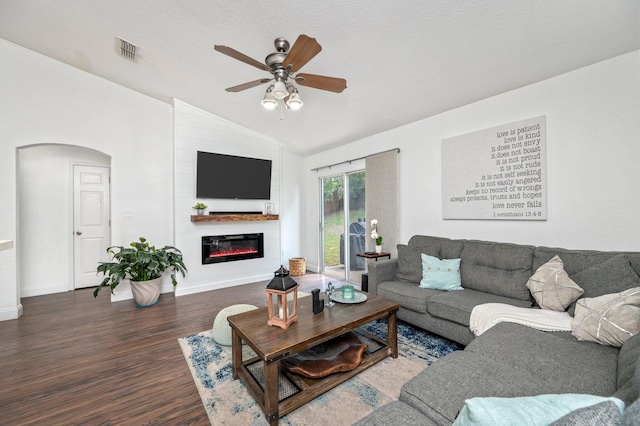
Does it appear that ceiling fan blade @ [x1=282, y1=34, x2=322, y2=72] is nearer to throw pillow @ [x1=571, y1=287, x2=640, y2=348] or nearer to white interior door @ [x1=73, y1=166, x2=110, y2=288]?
throw pillow @ [x1=571, y1=287, x2=640, y2=348]

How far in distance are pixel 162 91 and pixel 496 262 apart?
4968 millimetres

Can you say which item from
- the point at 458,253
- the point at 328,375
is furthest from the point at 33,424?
the point at 458,253

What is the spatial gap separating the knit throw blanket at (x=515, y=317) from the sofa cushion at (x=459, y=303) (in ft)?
0.25

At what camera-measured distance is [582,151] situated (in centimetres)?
237

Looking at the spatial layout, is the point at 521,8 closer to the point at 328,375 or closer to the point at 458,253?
the point at 458,253

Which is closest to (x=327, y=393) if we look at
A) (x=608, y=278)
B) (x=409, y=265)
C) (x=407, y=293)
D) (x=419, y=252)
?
(x=407, y=293)

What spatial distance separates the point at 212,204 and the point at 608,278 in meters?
4.80

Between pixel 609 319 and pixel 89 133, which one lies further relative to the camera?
pixel 89 133

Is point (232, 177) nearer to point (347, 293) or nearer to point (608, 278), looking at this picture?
point (347, 293)

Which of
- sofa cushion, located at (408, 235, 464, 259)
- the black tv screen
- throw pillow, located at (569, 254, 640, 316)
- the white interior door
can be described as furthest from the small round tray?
the white interior door

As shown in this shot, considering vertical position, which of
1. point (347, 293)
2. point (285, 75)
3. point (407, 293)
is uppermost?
point (285, 75)

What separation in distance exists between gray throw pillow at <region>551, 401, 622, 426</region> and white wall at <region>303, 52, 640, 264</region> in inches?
101

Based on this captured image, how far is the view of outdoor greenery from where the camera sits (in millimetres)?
4641

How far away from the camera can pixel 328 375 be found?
1898 mm
